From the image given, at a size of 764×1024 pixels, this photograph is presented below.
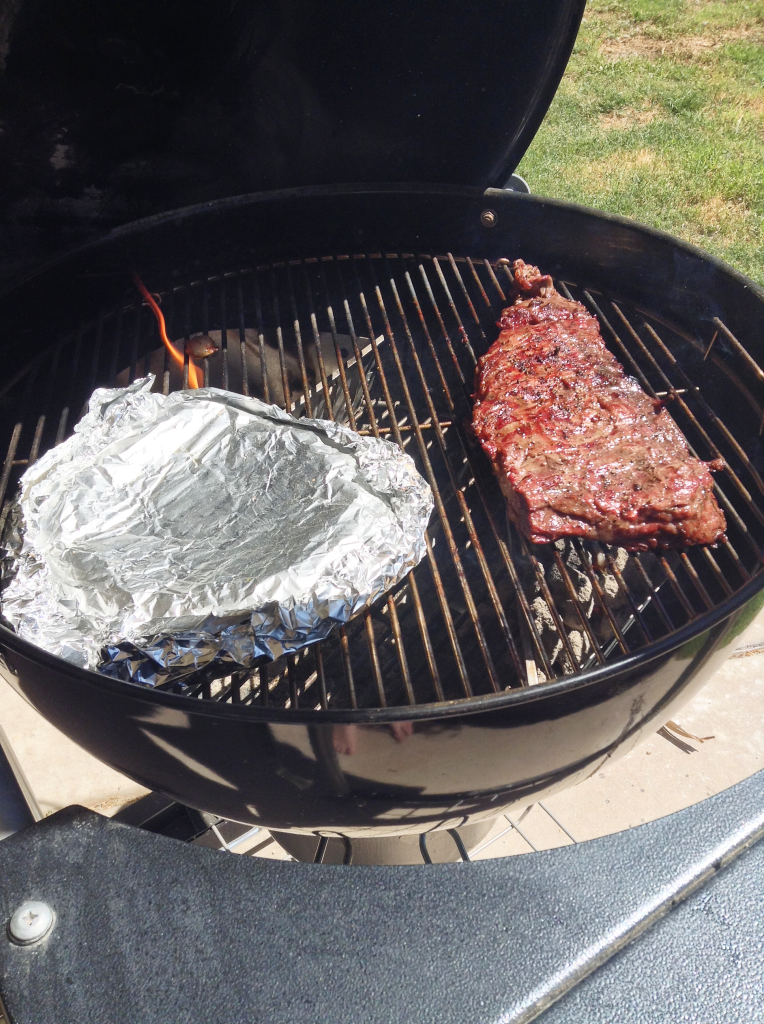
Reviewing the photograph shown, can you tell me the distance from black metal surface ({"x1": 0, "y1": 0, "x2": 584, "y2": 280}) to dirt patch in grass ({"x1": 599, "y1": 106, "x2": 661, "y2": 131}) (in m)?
4.50

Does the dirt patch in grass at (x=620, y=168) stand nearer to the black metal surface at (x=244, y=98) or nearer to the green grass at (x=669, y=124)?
the green grass at (x=669, y=124)

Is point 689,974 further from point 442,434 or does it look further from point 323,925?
point 442,434

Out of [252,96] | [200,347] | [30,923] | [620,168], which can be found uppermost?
[620,168]

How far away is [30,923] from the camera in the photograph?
51.8 inches

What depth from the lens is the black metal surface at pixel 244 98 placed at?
2.04 metres

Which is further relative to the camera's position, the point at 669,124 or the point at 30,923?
the point at 669,124

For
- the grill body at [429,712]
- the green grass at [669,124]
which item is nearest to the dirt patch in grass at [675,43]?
the green grass at [669,124]

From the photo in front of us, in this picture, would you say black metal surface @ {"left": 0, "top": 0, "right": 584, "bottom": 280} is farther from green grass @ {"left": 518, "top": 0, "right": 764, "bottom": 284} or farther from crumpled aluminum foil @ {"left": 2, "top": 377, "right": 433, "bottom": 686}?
green grass @ {"left": 518, "top": 0, "right": 764, "bottom": 284}

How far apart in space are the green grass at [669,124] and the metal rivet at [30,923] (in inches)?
189

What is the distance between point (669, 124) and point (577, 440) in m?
5.54

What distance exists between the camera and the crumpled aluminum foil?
1.46 metres

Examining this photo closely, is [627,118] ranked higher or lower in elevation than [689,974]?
higher

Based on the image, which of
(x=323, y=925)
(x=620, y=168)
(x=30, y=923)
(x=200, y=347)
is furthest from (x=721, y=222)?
(x=30, y=923)

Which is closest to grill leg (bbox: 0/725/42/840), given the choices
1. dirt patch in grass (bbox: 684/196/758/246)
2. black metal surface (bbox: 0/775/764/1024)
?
black metal surface (bbox: 0/775/764/1024)
